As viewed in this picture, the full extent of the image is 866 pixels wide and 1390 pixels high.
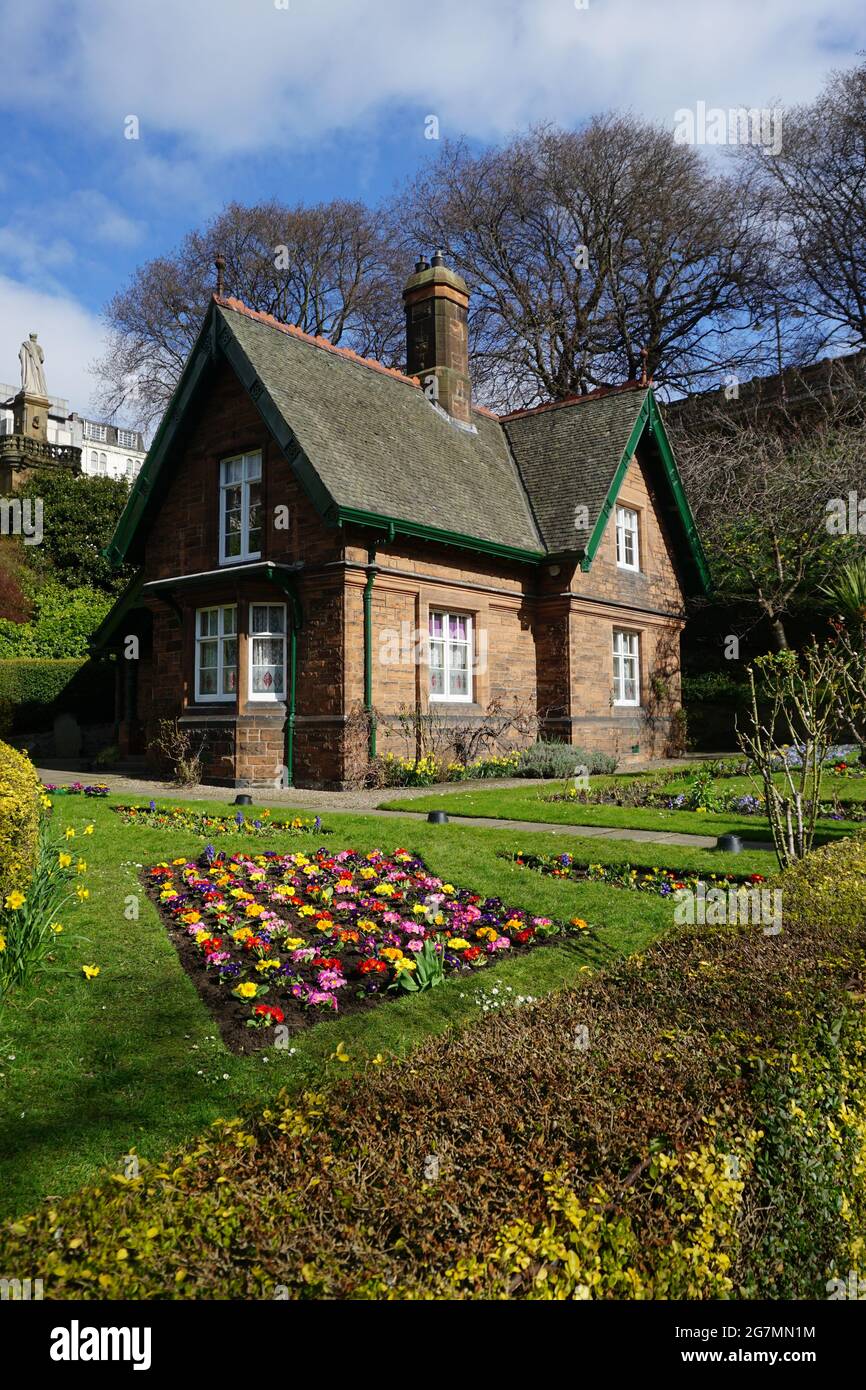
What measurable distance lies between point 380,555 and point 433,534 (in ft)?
3.47

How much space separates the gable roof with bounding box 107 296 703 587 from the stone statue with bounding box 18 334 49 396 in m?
32.2

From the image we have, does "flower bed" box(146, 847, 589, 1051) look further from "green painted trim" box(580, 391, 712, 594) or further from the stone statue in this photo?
the stone statue

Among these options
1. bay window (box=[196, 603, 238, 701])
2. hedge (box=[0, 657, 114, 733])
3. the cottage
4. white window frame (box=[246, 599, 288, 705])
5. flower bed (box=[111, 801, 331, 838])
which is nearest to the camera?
flower bed (box=[111, 801, 331, 838])

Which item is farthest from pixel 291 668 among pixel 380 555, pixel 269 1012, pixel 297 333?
pixel 269 1012

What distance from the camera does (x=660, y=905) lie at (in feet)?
20.9

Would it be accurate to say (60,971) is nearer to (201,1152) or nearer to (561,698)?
(201,1152)

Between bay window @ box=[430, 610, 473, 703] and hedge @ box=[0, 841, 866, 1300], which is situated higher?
bay window @ box=[430, 610, 473, 703]

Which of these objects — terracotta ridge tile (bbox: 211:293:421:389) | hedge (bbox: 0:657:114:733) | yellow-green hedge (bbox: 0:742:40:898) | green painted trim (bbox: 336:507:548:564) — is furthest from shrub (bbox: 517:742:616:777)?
hedge (bbox: 0:657:114:733)

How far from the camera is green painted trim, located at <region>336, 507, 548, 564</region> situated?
13.7 metres

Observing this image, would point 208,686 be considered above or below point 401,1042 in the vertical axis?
above

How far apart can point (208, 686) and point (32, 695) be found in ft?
33.2

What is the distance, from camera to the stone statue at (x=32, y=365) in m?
44.8

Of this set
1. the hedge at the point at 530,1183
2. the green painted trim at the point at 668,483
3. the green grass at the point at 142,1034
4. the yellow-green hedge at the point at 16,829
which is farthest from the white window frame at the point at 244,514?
the hedge at the point at 530,1183
